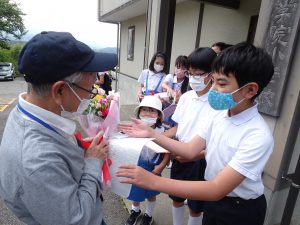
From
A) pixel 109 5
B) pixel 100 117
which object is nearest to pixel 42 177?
pixel 100 117

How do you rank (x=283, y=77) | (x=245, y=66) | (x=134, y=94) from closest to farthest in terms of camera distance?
(x=245, y=66), (x=283, y=77), (x=134, y=94)

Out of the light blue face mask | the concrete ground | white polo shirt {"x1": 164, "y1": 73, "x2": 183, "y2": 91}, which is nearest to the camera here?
the light blue face mask

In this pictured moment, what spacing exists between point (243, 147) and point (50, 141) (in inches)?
40.9

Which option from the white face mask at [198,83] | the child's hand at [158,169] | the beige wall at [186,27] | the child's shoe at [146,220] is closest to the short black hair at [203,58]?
the white face mask at [198,83]

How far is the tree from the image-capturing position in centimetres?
2888

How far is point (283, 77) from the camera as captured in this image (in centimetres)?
270

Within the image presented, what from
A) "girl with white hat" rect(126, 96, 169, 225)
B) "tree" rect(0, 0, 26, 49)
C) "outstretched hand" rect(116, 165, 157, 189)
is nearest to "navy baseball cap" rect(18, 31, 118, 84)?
"outstretched hand" rect(116, 165, 157, 189)

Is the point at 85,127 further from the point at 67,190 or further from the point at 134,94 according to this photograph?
the point at 134,94

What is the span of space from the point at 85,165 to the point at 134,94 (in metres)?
10.2

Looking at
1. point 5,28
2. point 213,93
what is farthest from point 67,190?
point 5,28

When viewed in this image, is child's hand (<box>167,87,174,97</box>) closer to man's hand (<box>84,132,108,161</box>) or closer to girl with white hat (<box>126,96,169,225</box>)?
girl with white hat (<box>126,96,169,225</box>)

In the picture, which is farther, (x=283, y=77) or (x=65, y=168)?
(x=283, y=77)

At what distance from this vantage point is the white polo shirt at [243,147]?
1389 mm

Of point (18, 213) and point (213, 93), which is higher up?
point (213, 93)
